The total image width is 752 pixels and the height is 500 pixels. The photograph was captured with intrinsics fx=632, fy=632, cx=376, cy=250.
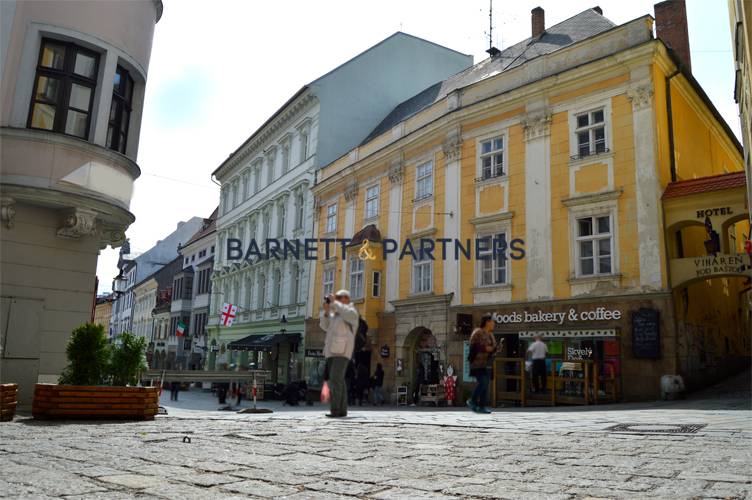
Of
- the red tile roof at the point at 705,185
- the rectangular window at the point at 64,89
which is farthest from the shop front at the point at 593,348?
the rectangular window at the point at 64,89

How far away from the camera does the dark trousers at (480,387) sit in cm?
1136

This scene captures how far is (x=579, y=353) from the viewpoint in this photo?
18562 millimetres

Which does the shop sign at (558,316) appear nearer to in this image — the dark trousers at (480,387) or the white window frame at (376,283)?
the white window frame at (376,283)

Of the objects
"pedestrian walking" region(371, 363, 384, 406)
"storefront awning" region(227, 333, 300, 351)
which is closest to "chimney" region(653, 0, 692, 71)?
"pedestrian walking" region(371, 363, 384, 406)

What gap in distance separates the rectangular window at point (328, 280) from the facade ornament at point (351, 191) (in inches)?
139

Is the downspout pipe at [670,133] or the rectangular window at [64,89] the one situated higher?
the downspout pipe at [670,133]

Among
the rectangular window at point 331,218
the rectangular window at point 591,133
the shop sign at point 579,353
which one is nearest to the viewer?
the shop sign at point 579,353

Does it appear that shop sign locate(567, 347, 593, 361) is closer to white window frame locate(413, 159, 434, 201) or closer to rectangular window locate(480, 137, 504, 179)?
rectangular window locate(480, 137, 504, 179)

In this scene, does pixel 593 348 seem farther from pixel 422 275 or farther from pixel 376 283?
pixel 376 283

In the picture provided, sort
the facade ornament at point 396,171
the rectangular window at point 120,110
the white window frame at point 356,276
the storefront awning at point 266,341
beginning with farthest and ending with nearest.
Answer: the storefront awning at point 266,341 → the white window frame at point 356,276 → the facade ornament at point 396,171 → the rectangular window at point 120,110

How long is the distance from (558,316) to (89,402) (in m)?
13.9

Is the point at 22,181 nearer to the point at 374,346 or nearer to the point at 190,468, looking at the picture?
the point at 190,468

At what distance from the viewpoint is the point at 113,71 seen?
12.4 metres

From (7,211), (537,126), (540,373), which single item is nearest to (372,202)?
(537,126)
